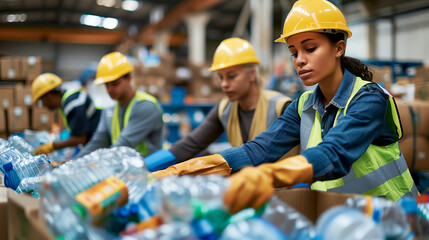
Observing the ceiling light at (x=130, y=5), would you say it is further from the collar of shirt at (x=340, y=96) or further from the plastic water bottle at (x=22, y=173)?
the collar of shirt at (x=340, y=96)

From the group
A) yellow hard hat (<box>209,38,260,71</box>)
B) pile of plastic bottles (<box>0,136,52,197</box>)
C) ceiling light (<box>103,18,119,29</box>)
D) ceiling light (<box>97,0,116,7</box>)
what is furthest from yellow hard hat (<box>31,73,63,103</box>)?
ceiling light (<box>103,18,119,29</box>)

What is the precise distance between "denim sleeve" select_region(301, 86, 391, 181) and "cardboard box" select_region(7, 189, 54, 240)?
88cm

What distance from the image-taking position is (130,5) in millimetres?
17688

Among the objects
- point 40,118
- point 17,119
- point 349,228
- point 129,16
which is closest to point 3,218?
point 349,228

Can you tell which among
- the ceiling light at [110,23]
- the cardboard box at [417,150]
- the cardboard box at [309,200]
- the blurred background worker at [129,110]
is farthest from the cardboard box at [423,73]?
the ceiling light at [110,23]

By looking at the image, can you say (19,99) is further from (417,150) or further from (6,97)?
(417,150)

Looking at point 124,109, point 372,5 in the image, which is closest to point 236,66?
point 124,109

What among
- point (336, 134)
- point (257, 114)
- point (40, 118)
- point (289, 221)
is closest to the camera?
point (289, 221)

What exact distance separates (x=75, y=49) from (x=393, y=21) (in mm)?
20608

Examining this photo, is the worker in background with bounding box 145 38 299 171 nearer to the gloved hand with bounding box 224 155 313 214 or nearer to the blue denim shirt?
the blue denim shirt

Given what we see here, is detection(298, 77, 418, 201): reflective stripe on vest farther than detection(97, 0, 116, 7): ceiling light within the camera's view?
No

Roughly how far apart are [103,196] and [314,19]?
116 centimetres

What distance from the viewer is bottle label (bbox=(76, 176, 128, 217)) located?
43.5 inches

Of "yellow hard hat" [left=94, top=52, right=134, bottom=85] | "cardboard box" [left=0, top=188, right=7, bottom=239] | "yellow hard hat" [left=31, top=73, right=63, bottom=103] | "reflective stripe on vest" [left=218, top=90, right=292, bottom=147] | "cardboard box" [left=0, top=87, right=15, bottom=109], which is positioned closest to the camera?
"cardboard box" [left=0, top=188, right=7, bottom=239]
